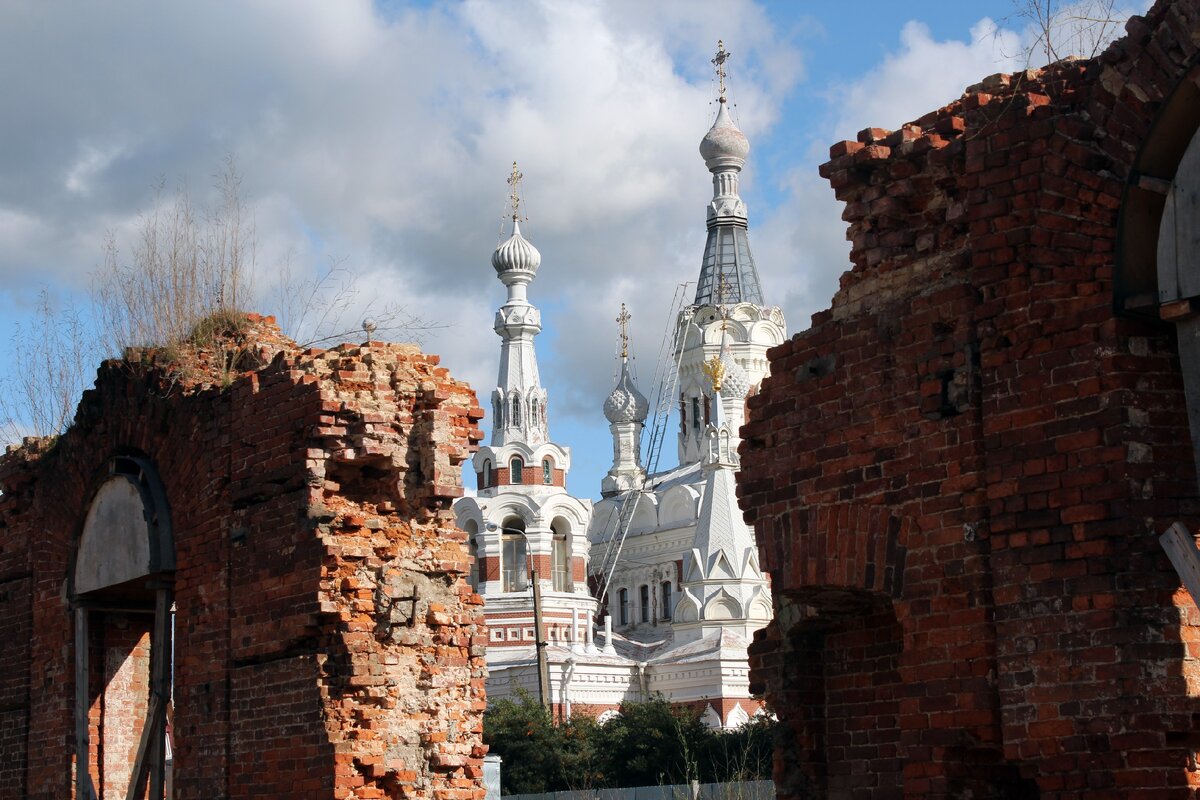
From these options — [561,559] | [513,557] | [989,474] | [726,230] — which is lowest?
[989,474]

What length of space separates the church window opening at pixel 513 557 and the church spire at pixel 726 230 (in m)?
19.0

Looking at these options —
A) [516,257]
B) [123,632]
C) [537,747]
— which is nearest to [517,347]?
[516,257]

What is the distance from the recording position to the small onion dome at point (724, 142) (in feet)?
237

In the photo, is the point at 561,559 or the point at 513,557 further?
the point at 561,559

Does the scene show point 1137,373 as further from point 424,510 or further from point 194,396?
point 194,396

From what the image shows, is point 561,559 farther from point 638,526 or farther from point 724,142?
point 724,142

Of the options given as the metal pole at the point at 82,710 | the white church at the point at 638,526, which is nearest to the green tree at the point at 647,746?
the white church at the point at 638,526

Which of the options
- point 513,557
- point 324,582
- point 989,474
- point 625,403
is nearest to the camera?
point 989,474

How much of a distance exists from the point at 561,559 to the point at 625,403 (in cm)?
1335

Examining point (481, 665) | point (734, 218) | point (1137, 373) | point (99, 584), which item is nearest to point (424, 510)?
point (481, 665)

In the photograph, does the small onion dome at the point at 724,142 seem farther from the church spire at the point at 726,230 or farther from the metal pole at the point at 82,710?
the metal pole at the point at 82,710

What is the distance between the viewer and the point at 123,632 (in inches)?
416

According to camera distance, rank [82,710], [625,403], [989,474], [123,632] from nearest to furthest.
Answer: [989,474] → [82,710] → [123,632] → [625,403]

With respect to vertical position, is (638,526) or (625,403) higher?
Answer: (625,403)
